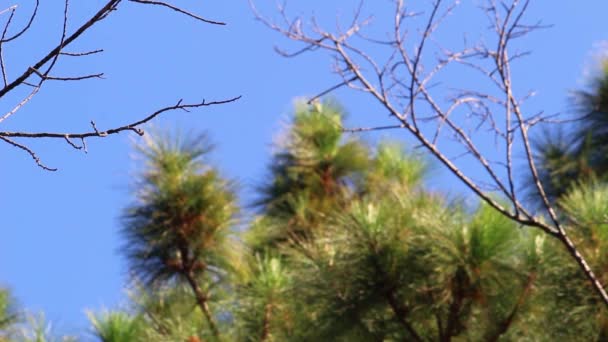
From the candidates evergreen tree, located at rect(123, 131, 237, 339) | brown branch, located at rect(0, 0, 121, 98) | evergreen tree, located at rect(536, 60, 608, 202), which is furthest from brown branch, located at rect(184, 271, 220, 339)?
brown branch, located at rect(0, 0, 121, 98)

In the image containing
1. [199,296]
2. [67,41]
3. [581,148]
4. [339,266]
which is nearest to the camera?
[67,41]

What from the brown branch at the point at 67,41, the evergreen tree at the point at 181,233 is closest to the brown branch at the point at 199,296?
the evergreen tree at the point at 181,233

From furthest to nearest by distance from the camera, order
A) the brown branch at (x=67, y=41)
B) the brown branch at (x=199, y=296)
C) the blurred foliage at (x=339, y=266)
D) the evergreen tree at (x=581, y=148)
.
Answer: the evergreen tree at (x=581, y=148), the brown branch at (x=199, y=296), the blurred foliage at (x=339, y=266), the brown branch at (x=67, y=41)

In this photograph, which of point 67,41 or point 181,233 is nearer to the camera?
point 67,41

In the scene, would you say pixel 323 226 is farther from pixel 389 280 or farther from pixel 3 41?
pixel 3 41

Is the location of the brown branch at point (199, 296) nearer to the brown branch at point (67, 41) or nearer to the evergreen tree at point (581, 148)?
the evergreen tree at point (581, 148)

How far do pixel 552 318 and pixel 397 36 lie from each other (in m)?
0.94

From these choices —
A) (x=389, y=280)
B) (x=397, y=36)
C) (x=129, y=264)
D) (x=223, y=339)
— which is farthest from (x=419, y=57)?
(x=129, y=264)

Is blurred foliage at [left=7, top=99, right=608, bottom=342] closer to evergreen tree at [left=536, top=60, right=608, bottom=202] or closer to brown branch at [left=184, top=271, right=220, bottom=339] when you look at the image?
brown branch at [left=184, top=271, right=220, bottom=339]

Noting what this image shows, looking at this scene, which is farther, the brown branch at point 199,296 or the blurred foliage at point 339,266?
the brown branch at point 199,296

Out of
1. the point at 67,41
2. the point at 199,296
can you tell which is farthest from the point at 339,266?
the point at 67,41

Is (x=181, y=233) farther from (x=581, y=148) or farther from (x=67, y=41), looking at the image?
(x=67, y=41)

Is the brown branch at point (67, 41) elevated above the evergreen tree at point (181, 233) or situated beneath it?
situated beneath

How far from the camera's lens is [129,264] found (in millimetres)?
3178
